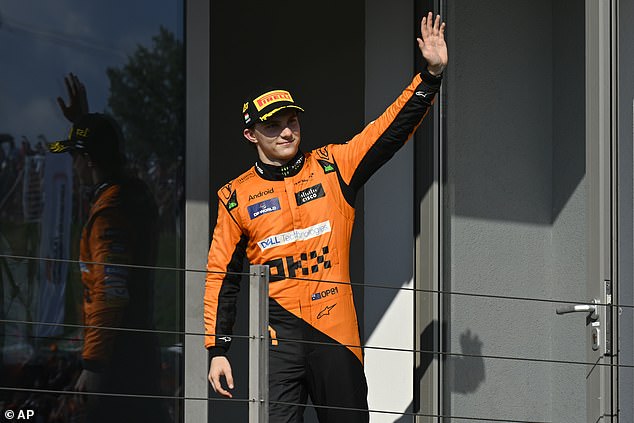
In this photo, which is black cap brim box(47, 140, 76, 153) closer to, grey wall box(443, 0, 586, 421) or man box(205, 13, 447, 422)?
man box(205, 13, 447, 422)

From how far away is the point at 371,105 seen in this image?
4.88 m

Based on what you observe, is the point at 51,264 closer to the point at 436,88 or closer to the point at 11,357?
the point at 11,357

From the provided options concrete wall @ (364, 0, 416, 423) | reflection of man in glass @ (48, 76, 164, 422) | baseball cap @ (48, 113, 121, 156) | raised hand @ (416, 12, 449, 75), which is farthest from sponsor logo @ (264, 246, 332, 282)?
concrete wall @ (364, 0, 416, 423)

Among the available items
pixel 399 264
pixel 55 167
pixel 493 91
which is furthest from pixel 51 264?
pixel 493 91

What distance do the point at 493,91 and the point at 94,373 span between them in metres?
1.71


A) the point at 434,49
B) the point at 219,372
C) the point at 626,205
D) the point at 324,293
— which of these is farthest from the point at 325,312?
the point at 626,205

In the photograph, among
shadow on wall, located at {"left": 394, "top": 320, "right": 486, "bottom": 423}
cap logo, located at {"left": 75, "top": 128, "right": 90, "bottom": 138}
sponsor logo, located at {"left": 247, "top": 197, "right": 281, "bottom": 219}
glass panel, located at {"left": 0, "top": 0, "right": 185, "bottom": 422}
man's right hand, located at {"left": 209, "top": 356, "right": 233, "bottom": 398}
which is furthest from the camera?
shadow on wall, located at {"left": 394, "top": 320, "right": 486, "bottom": 423}

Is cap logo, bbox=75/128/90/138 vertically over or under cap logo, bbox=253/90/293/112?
under

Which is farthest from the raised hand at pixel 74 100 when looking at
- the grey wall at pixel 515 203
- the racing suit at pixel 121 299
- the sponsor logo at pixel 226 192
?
the grey wall at pixel 515 203

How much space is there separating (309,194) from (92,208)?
0.83 meters

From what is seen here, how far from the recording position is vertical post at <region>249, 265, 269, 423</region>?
10.5 ft

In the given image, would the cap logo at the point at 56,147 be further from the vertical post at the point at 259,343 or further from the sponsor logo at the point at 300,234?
the vertical post at the point at 259,343

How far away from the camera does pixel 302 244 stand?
11.8 feet

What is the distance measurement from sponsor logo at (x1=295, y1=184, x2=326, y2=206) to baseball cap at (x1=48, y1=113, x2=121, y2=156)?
82 cm
